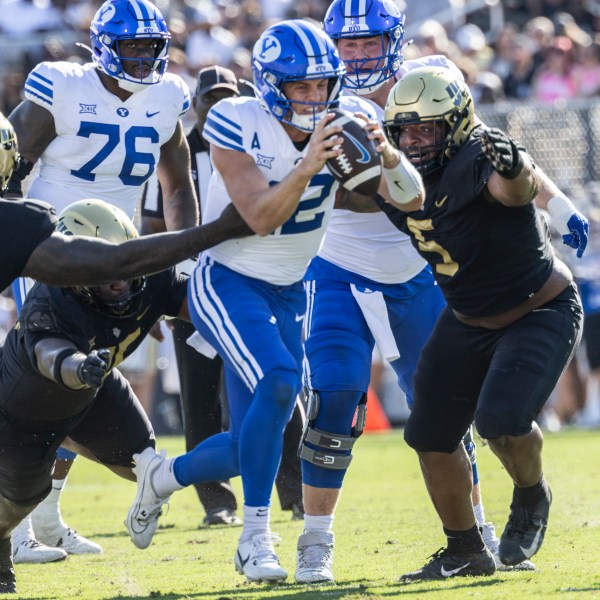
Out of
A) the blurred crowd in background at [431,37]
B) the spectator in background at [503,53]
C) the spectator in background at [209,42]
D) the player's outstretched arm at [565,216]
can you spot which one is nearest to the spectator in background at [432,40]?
the blurred crowd in background at [431,37]

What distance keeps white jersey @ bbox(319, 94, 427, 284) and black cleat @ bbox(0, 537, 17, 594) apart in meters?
1.78

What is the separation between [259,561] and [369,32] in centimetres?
239

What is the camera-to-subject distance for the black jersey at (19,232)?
4.16m

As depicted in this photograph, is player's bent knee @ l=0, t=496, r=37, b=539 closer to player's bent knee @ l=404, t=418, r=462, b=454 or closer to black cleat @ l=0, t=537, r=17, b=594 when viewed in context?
black cleat @ l=0, t=537, r=17, b=594

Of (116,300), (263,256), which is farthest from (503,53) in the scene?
(116,300)

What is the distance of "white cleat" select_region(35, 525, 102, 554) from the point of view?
239 inches

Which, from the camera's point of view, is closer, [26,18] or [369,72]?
[369,72]

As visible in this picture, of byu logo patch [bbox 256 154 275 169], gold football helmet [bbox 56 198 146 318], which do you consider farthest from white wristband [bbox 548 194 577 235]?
gold football helmet [bbox 56 198 146 318]

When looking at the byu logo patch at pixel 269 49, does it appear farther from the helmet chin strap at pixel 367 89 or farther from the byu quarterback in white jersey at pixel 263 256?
the helmet chin strap at pixel 367 89

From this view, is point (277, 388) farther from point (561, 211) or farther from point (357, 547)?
point (357, 547)

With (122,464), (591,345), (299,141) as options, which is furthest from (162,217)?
(591,345)

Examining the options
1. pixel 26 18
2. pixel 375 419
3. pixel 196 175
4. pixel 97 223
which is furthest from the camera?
pixel 26 18

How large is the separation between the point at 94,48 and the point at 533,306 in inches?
100

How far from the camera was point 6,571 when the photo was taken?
5062 mm
